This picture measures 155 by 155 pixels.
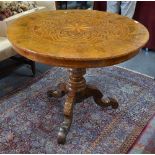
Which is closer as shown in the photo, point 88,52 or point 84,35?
point 88,52

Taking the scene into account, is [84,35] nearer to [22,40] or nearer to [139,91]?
[22,40]

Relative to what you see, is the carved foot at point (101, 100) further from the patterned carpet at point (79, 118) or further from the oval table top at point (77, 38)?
the oval table top at point (77, 38)

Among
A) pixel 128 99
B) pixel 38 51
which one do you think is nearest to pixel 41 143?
pixel 38 51

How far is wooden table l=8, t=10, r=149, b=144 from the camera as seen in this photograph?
1.17m


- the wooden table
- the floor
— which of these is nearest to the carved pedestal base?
the wooden table

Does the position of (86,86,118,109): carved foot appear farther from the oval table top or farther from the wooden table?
the oval table top

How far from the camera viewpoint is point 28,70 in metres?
2.35

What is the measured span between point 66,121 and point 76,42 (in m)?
0.55

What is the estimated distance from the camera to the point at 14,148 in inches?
57.4

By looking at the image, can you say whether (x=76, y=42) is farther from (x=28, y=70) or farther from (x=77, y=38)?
(x=28, y=70)

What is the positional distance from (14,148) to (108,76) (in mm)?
1110

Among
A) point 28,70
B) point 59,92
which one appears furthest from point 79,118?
point 28,70

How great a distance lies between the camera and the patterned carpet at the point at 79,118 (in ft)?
4.89

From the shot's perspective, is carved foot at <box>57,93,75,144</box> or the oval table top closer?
the oval table top
